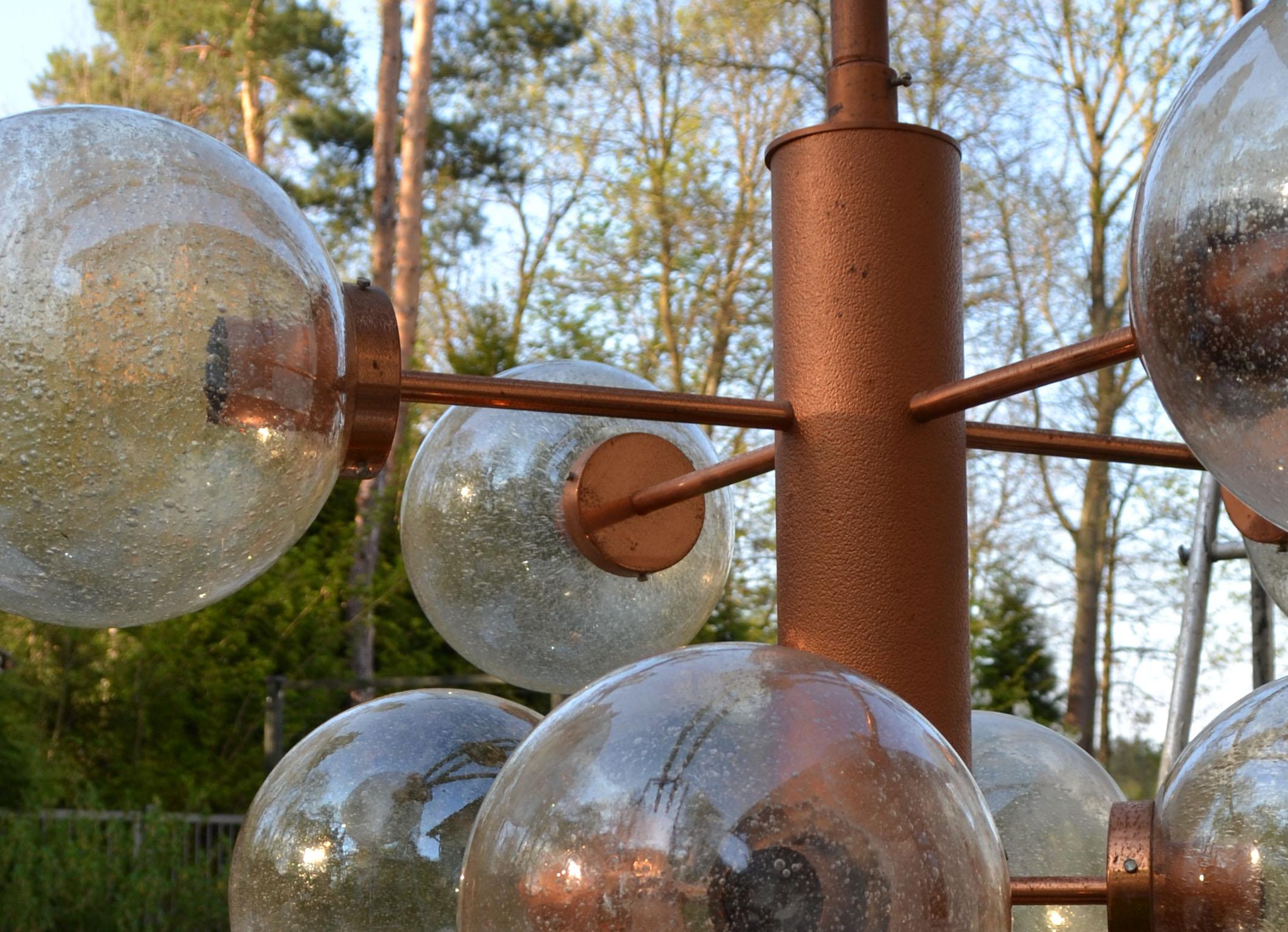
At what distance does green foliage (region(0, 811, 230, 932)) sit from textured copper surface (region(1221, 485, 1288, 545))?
816 cm

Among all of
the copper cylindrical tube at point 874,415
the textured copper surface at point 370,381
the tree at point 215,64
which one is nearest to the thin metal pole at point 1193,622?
the copper cylindrical tube at point 874,415

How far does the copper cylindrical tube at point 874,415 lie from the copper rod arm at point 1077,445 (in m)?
0.04

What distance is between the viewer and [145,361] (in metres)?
0.95

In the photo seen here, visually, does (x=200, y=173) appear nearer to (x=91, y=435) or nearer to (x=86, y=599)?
(x=91, y=435)

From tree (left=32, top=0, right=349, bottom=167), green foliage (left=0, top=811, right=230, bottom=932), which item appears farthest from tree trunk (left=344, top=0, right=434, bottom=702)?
tree (left=32, top=0, right=349, bottom=167)

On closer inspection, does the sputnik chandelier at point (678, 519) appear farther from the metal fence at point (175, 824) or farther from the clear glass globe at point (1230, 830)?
the metal fence at point (175, 824)

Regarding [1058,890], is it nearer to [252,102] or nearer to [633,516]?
[633,516]

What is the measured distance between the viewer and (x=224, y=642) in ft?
39.9

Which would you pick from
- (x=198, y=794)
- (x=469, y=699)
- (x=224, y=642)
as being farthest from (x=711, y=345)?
(x=469, y=699)

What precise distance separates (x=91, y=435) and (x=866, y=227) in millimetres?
672

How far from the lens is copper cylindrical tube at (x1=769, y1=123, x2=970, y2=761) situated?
49.1 inches

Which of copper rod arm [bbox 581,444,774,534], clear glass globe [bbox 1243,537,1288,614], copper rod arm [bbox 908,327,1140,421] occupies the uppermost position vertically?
copper rod arm [bbox 908,327,1140,421]

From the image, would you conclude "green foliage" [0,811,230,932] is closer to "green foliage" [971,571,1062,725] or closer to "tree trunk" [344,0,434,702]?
"tree trunk" [344,0,434,702]

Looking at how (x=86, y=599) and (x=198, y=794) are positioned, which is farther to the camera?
(x=198, y=794)
